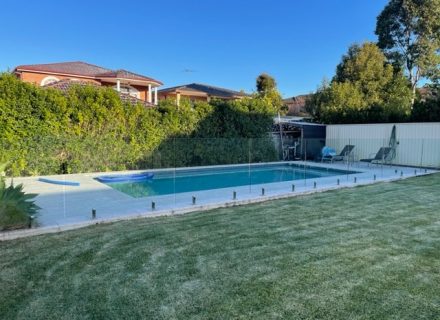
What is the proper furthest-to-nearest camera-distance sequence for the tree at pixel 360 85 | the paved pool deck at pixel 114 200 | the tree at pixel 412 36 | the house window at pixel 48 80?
the tree at pixel 412 36
the tree at pixel 360 85
the house window at pixel 48 80
the paved pool deck at pixel 114 200

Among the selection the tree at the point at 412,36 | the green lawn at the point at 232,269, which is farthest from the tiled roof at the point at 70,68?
the tree at the point at 412,36

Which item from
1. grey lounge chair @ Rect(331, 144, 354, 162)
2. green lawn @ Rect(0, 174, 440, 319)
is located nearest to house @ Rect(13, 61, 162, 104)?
grey lounge chair @ Rect(331, 144, 354, 162)

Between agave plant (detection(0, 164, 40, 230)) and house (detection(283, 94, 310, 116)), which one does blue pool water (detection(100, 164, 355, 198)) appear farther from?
house (detection(283, 94, 310, 116))

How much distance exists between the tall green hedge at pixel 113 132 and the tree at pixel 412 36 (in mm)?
16366

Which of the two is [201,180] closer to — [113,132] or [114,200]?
[114,200]

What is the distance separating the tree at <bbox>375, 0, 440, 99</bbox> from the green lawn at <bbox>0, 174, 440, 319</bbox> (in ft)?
80.6

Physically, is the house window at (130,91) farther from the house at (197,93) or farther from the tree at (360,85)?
the tree at (360,85)

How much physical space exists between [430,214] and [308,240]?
3.08 meters

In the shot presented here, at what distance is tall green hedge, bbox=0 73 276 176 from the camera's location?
11.1 meters

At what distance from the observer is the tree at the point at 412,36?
80.3 feet

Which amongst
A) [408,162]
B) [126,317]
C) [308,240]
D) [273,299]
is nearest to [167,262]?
[126,317]

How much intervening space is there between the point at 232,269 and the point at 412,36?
28.9 meters

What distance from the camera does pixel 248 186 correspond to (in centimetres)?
945

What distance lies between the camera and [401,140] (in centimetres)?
1544
